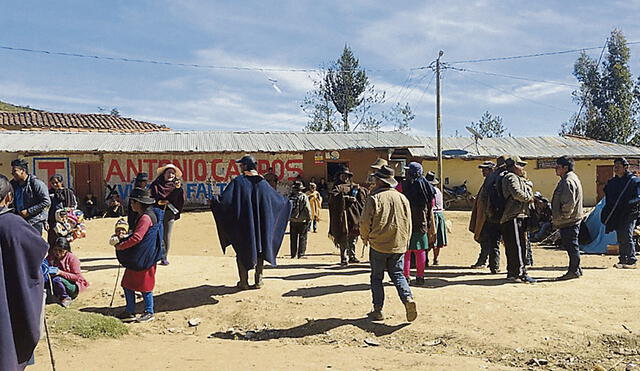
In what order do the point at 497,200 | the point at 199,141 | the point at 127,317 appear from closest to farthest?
1. the point at 127,317
2. the point at 497,200
3. the point at 199,141

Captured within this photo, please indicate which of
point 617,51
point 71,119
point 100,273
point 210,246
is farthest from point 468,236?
point 617,51

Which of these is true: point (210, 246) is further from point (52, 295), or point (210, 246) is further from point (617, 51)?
point (617, 51)

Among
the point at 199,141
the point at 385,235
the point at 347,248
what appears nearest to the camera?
the point at 385,235

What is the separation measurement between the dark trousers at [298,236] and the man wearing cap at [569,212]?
5.02m

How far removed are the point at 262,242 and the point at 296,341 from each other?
1.59 meters

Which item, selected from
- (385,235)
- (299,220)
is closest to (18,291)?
(385,235)

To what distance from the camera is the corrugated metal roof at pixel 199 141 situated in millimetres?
23359

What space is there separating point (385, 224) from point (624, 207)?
203 inches

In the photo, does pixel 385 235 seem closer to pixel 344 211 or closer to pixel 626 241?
pixel 344 211

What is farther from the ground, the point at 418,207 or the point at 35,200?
the point at 35,200

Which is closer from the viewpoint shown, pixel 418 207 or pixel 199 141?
Answer: pixel 418 207

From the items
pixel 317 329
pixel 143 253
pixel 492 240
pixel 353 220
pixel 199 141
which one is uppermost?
pixel 199 141

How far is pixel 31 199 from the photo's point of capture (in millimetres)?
7258

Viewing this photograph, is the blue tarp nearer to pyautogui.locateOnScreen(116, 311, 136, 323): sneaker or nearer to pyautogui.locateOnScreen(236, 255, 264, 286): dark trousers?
pyautogui.locateOnScreen(236, 255, 264, 286): dark trousers
